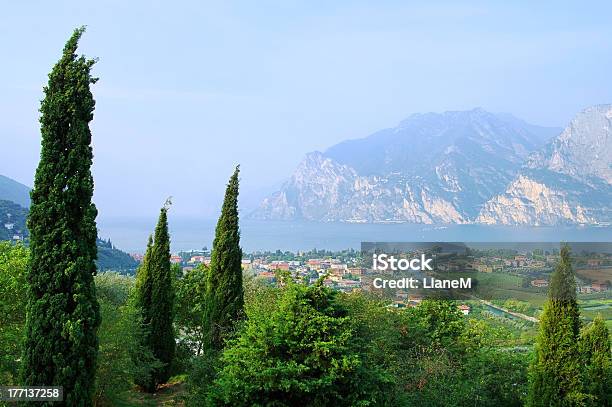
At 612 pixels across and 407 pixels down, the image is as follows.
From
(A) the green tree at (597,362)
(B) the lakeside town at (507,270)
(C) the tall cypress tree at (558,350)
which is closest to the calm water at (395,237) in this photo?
(B) the lakeside town at (507,270)

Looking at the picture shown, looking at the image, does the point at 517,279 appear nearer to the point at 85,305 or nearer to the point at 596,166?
the point at 85,305

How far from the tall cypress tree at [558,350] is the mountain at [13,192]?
12502cm

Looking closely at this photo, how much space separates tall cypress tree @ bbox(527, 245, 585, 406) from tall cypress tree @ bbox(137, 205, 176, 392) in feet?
37.4

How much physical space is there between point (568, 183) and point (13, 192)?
140 m

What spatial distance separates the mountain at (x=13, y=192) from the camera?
122 m

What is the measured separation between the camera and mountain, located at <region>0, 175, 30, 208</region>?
400ft

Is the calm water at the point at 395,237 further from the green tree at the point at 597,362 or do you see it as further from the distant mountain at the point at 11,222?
the green tree at the point at 597,362

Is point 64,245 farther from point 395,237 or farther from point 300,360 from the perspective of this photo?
point 395,237

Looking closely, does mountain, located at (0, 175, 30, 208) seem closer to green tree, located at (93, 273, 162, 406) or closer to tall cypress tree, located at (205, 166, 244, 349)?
tall cypress tree, located at (205, 166, 244, 349)

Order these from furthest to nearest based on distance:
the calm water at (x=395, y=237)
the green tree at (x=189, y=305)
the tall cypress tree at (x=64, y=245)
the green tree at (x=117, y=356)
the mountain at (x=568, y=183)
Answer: the mountain at (x=568, y=183) < the calm water at (x=395, y=237) < the green tree at (x=189, y=305) < the green tree at (x=117, y=356) < the tall cypress tree at (x=64, y=245)

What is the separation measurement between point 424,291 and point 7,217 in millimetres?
56769

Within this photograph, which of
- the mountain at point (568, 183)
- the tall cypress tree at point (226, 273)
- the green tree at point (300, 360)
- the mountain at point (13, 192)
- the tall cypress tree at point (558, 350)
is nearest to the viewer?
the green tree at point (300, 360)

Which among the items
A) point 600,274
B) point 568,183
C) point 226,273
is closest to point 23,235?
point 226,273

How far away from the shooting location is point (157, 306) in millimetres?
17969
